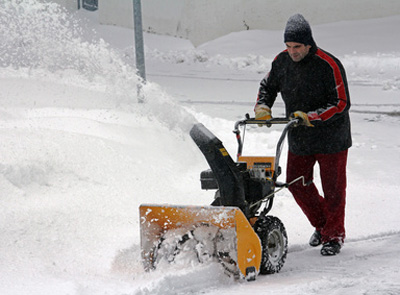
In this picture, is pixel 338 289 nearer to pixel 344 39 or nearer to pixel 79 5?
pixel 79 5

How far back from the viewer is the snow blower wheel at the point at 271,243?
3.47 meters

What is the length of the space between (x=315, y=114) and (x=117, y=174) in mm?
2535

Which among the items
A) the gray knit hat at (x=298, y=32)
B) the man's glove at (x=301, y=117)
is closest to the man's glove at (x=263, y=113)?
the man's glove at (x=301, y=117)

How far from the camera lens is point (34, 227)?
4.27m

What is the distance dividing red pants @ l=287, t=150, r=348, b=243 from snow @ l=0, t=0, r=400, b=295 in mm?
205

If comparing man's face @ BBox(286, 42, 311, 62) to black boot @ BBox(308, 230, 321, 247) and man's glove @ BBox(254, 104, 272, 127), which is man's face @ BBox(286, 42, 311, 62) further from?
black boot @ BBox(308, 230, 321, 247)

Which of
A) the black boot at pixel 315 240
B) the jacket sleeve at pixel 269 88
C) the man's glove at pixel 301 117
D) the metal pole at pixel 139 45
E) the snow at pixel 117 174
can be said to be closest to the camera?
the snow at pixel 117 174

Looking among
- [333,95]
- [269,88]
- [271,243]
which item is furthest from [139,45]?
[271,243]

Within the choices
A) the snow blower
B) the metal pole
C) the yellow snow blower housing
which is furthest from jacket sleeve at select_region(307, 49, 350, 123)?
the metal pole

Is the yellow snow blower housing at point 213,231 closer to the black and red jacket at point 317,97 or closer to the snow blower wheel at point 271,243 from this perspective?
the snow blower wheel at point 271,243

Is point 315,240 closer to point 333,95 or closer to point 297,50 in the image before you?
point 333,95

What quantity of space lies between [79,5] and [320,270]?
13.7 m

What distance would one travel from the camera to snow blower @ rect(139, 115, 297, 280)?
3.27 metres

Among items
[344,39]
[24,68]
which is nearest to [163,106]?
[24,68]
